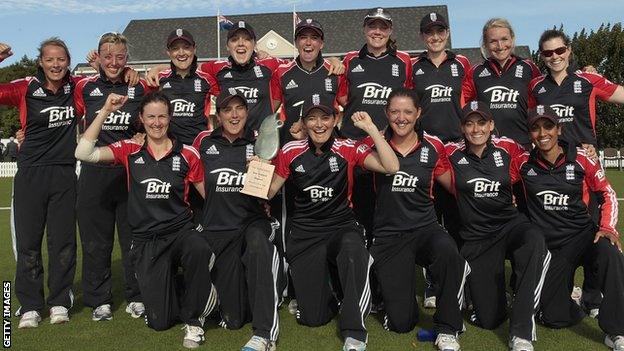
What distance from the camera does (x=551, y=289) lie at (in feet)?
16.3

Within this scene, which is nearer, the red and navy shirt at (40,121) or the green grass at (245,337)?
the green grass at (245,337)

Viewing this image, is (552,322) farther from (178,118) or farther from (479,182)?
(178,118)

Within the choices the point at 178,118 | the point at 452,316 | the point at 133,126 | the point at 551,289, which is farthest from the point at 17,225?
the point at 551,289

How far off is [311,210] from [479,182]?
1.45m

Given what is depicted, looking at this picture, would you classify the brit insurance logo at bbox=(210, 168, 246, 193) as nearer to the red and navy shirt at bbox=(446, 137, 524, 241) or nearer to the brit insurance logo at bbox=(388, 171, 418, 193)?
the brit insurance logo at bbox=(388, 171, 418, 193)

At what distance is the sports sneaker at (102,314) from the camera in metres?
5.46

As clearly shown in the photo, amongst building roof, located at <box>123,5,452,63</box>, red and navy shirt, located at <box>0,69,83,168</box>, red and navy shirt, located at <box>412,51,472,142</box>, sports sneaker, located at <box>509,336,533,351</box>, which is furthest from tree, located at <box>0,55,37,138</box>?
sports sneaker, located at <box>509,336,533,351</box>

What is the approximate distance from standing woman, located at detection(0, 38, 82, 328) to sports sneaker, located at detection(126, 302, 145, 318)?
552 millimetres

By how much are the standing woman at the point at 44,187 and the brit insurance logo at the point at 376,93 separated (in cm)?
283

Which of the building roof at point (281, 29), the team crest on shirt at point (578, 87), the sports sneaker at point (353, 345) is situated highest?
the building roof at point (281, 29)

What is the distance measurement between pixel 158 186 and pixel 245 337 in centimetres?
147

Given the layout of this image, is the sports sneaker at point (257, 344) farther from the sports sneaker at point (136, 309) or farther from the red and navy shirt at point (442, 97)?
the red and navy shirt at point (442, 97)

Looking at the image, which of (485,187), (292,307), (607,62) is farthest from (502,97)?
(607,62)

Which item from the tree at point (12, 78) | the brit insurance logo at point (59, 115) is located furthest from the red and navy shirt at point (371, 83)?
the tree at point (12, 78)
